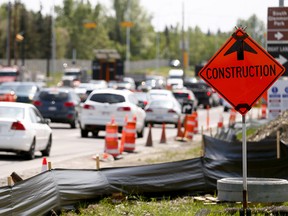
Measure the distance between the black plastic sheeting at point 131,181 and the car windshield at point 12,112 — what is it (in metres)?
5.91

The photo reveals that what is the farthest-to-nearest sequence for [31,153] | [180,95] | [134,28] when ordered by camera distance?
[134,28]
[180,95]
[31,153]

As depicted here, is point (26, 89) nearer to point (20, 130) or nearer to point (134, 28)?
point (20, 130)

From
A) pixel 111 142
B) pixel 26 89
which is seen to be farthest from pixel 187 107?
pixel 111 142

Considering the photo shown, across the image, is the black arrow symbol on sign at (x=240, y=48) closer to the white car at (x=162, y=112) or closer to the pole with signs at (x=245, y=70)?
the pole with signs at (x=245, y=70)

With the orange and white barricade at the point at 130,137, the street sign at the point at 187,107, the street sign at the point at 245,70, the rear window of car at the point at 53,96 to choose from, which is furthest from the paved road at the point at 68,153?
the street sign at the point at 187,107

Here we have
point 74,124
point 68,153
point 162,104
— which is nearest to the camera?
point 68,153

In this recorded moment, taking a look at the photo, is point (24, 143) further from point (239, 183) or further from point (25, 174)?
point (239, 183)

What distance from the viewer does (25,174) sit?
63.1 ft

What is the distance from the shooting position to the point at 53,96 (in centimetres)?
3947

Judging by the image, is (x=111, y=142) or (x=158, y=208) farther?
(x=111, y=142)

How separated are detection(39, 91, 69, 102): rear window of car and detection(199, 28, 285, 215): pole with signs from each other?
27.3m

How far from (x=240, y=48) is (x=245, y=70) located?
271 mm

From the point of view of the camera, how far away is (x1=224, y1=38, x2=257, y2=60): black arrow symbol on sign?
40.3ft

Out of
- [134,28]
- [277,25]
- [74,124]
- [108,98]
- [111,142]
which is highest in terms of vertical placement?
[134,28]
